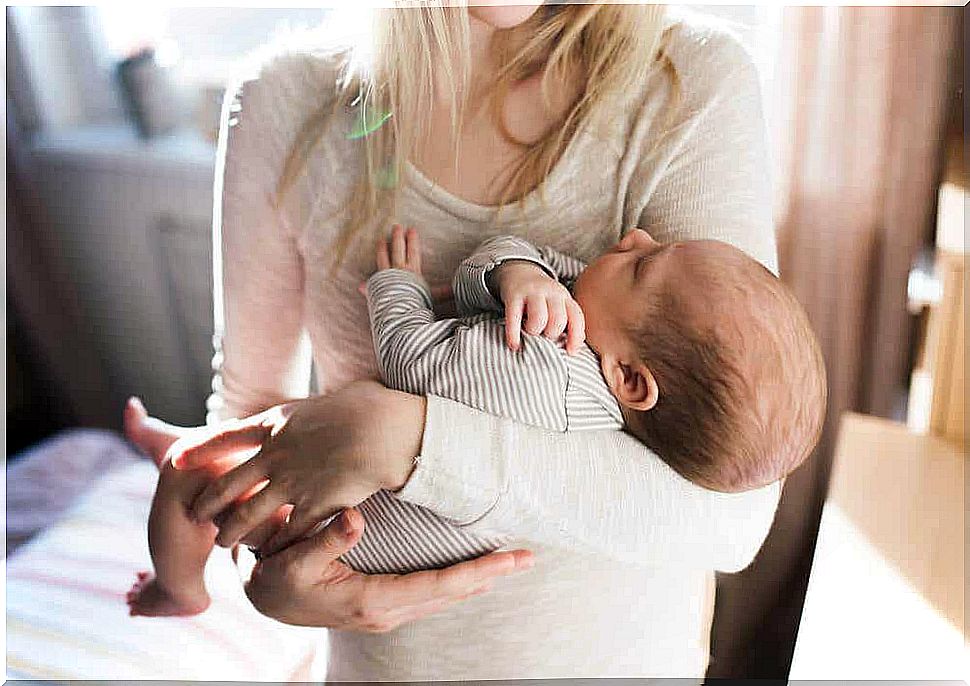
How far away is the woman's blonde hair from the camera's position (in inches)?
23.5

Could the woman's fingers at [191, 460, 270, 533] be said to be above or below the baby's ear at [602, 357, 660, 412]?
below

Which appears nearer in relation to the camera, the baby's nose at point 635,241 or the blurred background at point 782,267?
the baby's nose at point 635,241

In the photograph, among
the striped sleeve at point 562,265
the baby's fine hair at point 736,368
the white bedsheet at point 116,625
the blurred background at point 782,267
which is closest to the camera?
the baby's fine hair at point 736,368

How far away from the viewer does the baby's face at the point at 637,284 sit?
500mm

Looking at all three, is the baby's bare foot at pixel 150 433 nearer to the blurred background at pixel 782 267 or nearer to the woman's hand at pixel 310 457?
the woman's hand at pixel 310 457

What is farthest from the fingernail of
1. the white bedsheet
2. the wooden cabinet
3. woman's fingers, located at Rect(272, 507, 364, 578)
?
the white bedsheet

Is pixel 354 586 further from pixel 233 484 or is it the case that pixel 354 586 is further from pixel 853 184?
pixel 853 184

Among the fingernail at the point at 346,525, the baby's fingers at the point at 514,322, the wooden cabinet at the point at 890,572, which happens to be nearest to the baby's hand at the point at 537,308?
the baby's fingers at the point at 514,322

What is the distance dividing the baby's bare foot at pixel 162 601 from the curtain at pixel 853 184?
0.51m

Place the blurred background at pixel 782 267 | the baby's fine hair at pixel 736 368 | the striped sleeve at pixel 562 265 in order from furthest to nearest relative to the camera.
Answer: the blurred background at pixel 782 267 → the striped sleeve at pixel 562 265 → the baby's fine hair at pixel 736 368

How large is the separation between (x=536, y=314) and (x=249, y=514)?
0.19 m

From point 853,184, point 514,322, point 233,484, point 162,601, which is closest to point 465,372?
point 514,322

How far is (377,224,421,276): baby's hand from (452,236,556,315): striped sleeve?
0.12ft

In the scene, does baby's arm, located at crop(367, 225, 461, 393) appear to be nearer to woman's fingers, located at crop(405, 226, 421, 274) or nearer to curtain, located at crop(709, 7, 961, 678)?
woman's fingers, located at crop(405, 226, 421, 274)
